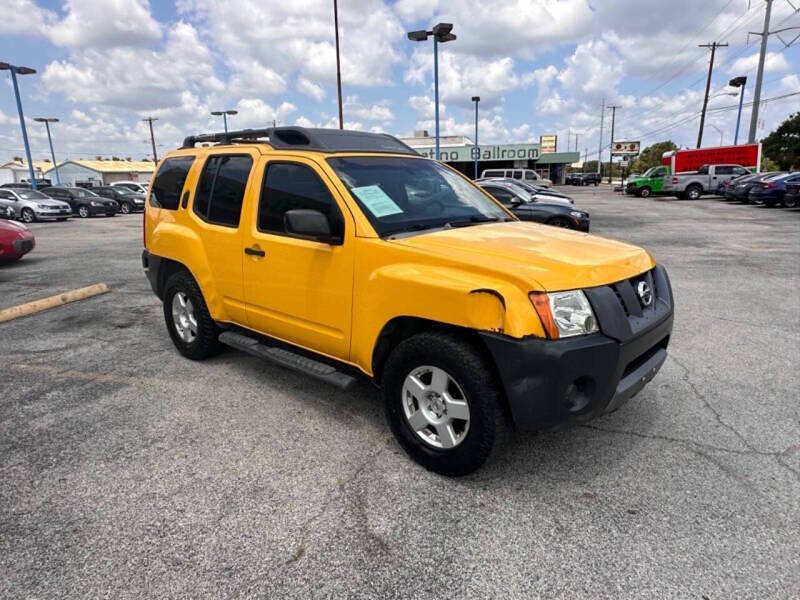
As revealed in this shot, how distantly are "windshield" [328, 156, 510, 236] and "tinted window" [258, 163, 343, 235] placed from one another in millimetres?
167

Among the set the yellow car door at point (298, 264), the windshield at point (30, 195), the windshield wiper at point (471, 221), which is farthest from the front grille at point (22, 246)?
the windshield at point (30, 195)

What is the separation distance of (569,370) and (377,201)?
165cm

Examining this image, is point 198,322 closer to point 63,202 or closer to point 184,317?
point 184,317

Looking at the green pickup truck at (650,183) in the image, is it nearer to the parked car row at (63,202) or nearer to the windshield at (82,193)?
the parked car row at (63,202)

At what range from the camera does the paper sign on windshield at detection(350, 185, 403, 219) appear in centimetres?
334

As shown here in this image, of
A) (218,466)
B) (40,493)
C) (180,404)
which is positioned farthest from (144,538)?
(180,404)

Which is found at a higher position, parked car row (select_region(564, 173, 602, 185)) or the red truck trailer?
the red truck trailer

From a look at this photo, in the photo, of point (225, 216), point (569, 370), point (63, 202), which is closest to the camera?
point (569, 370)

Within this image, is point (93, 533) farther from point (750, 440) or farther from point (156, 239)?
point (750, 440)

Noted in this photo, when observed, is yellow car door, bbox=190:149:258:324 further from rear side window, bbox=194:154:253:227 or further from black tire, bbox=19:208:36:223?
black tire, bbox=19:208:36:223

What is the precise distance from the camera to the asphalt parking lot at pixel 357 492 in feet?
7.36

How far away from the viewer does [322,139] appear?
12.5ft

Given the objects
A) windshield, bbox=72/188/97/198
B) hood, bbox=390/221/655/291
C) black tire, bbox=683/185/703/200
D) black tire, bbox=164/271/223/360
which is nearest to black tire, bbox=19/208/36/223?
windshield, bbox=72/188/97/198

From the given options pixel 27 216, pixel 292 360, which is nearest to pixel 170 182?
pixel 292 360
